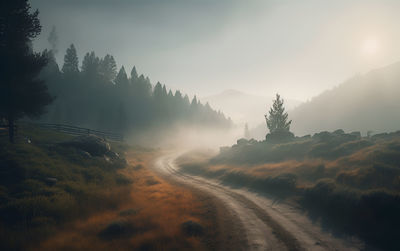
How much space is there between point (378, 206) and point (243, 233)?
746 centimetres

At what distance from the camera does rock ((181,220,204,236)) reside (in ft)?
30.8

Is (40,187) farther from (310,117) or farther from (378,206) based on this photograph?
(310,117)

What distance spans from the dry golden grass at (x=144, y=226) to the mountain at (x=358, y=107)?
140 meters

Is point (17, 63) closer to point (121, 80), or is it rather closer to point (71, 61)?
point (121, 80)

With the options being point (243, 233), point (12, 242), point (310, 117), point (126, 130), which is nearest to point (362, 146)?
point (243, 233)

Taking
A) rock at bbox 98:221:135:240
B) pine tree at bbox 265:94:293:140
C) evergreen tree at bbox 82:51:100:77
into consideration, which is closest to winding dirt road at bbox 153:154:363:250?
rock at bbox 98:221:135:240

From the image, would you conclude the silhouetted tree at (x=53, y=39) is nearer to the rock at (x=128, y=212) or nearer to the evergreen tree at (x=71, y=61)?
the evergreen tree at (x=71, y=61)

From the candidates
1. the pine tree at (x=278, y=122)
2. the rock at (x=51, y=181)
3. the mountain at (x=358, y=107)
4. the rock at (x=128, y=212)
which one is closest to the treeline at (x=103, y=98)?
the pine tree at (x=278, y=122)

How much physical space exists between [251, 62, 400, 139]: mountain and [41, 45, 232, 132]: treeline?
4460 inches

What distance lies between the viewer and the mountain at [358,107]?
123 m

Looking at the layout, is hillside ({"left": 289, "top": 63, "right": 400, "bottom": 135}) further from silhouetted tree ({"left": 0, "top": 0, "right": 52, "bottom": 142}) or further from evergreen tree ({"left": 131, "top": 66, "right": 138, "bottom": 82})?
silhouetted tree ({"left": 0, "top": 0, "right": 52, "bottom": 142})

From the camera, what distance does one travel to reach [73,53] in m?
71.2

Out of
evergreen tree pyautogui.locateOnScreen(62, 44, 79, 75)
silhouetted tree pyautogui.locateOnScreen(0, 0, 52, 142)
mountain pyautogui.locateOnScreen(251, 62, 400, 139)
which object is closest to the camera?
silhouetted tree pyautogui.locateOnScreen(0, 0, 52, 142)

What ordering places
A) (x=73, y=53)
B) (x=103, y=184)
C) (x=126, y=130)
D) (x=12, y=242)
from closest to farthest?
(x=12, y=242)
(x=103, y=184)
(x=126, y=130)
(x=73, y=53)
